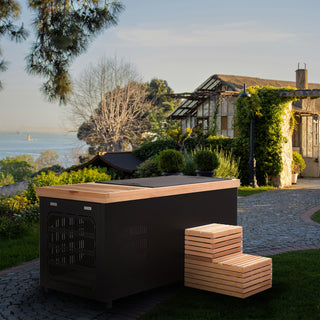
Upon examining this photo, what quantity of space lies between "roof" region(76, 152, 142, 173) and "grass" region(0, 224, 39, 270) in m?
9.25

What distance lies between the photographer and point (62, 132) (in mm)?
32719

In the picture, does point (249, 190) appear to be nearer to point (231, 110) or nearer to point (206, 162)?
point (206, 162)

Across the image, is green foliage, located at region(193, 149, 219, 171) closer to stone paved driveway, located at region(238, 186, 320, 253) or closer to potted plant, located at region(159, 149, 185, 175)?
potted plant, located at region(159, 149, 185, 175)

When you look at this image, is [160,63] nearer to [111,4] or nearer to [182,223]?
[111,4]

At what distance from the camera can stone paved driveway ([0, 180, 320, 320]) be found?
15.0 feet

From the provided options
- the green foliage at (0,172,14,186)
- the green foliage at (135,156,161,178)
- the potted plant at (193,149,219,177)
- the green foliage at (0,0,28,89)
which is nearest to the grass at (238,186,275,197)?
the potted plant at (193,149,219,177)

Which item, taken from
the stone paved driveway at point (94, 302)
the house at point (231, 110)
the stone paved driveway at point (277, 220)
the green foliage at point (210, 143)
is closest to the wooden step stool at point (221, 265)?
the stone paved driveway at point (94, 302)

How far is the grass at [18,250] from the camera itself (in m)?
6.64

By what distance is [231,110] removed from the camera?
28.5 m

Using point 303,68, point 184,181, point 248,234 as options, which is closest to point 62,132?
point 303,68

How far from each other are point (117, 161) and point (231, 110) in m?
12.4

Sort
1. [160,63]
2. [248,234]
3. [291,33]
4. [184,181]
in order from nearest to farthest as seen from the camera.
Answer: [184,181]
[248,234]
[291,33]
[160,63]

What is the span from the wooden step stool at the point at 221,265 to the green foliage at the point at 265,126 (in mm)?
12455

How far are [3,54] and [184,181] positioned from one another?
6080 mm
